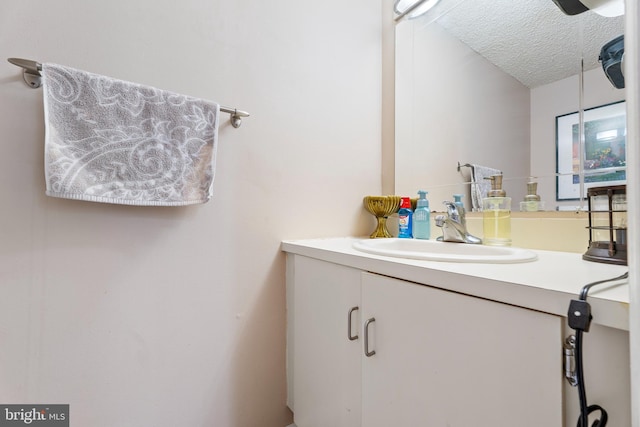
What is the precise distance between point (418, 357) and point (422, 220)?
25.8 inches

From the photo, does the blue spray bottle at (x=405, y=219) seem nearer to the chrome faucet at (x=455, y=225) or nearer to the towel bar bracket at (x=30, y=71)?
the chrome faucet at (x=455, y=225)

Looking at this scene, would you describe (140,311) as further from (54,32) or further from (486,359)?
(486,359)

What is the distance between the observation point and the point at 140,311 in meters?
0.90

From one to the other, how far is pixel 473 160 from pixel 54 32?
1363 mm

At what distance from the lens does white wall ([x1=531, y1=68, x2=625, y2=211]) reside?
85 cm

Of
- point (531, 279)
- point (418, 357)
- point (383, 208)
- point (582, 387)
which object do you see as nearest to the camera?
point (582, 387)

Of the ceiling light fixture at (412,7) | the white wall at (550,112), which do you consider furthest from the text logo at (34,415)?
the ceiling light fixture at (412,7)

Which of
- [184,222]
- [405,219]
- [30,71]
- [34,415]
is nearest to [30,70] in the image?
[30,71]

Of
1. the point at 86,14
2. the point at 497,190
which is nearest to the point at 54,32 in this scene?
the point at 86,14

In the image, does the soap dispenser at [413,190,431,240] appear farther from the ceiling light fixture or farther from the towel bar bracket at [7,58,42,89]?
the towel bar bracket at [7,58,42,89]

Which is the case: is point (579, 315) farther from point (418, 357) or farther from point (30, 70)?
point (30, 70)

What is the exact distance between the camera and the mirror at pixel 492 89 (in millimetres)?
881

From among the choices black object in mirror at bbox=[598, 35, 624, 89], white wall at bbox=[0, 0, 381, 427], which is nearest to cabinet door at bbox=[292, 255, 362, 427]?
white wall at bbox=[0, 0, 381, 427]

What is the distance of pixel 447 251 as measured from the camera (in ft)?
3.32
